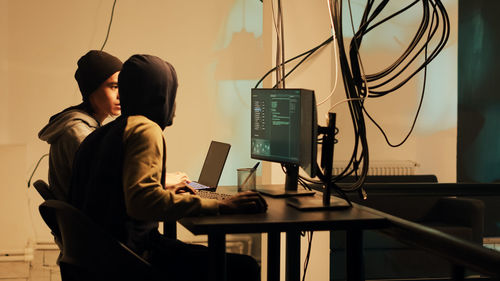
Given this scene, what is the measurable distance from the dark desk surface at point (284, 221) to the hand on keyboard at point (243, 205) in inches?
0.7

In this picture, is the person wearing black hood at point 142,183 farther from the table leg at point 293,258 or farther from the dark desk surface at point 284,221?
the table leg at point 293,258

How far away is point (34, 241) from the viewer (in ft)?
13.6

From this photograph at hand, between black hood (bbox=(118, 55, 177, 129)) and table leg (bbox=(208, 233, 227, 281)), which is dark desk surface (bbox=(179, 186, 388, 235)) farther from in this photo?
black hood (bbox=(118, 55, 177, 129))

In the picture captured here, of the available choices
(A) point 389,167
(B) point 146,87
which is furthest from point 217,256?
(A) point 389,167

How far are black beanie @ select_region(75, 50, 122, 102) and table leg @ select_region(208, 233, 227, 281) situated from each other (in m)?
1.09

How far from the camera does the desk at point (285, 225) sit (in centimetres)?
183

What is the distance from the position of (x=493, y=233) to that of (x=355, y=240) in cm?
276

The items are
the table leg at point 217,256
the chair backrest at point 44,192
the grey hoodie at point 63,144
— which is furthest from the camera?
the grey hoodie at point 63,144

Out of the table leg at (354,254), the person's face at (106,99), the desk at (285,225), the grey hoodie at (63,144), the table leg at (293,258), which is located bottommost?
the table leg at (293,258)

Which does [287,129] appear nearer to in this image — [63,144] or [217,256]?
[217,256]

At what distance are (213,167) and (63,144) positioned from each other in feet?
2.31

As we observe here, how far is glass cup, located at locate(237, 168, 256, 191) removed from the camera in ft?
8.59

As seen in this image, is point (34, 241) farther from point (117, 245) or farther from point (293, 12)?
point (117, 245)

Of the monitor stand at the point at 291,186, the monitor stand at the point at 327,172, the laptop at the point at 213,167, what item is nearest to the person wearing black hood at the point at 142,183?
the monitor stand at the point at 327,172
